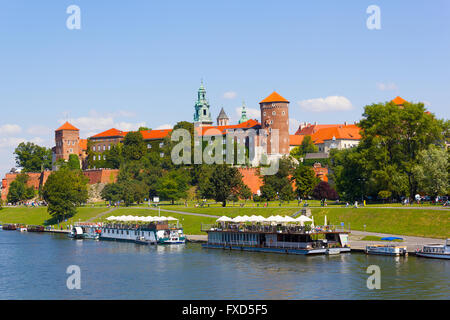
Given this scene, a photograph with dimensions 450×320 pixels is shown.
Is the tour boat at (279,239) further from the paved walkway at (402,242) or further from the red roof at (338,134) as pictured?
the red roof at (338,134)

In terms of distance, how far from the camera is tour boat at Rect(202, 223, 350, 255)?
226 feet

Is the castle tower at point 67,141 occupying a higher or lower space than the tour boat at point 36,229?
higher

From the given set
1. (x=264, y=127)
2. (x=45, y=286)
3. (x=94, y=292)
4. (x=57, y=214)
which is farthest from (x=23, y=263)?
(x=264, y=127)

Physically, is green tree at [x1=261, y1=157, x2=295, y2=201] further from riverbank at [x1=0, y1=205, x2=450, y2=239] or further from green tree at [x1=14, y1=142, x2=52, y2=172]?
green tree at [x1=14, y1=142, x2=52, y2=172]

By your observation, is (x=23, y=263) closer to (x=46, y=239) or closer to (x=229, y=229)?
(x=229, y=229)

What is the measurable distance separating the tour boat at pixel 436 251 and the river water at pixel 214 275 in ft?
2.65

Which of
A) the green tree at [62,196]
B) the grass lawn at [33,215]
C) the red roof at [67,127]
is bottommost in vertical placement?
the grass lawn at [33,215]

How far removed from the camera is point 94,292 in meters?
Answer: 50.1

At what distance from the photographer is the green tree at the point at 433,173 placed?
8475cm

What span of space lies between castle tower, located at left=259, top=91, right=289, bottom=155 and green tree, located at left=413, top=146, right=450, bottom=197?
7952cm

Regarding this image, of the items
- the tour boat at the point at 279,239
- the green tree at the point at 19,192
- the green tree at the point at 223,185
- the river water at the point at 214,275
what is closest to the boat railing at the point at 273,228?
the tour boat at the point at 279,239

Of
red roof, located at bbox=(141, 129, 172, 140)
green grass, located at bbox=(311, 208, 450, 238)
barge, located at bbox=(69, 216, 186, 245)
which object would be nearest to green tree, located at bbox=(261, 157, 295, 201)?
barge, located at bbox=(69, 216, 186, 245)

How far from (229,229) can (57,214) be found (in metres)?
56.4

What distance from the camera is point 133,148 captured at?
171 m
